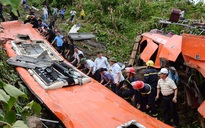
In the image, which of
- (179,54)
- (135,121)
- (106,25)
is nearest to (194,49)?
(179,54)

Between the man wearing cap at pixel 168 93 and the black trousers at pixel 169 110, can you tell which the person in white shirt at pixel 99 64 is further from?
the black trousers at pixel 169 110

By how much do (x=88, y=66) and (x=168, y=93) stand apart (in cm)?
313

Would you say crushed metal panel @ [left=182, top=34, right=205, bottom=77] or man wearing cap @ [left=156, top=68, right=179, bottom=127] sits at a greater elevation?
crushed metal panel @ [left=182, top=34, right=205, bottom=77]

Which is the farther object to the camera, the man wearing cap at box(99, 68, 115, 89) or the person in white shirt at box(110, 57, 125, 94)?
the man wearing cap at box(99, 68, 115, 89)

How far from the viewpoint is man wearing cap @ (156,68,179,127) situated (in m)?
5.13

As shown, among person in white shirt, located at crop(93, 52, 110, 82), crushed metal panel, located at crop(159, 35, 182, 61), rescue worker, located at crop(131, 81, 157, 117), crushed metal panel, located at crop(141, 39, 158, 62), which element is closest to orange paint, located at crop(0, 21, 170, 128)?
rescue worker, located at crop(131, 81, 157, 117)

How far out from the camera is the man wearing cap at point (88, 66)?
7.55 metres

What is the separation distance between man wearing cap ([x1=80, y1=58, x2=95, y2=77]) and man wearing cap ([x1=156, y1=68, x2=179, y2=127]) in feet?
8.80

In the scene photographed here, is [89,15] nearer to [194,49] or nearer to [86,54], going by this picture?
[86,54]

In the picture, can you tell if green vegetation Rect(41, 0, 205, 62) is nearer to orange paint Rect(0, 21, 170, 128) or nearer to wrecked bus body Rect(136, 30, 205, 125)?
wrecked bus body Rect(136, 30, 205, 125)

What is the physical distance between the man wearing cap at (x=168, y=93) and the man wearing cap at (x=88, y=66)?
2.68m

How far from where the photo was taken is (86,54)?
10.5 meters

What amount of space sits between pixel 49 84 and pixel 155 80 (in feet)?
8.12

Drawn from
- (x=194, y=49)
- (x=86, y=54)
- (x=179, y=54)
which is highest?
(x=194, y=49)
